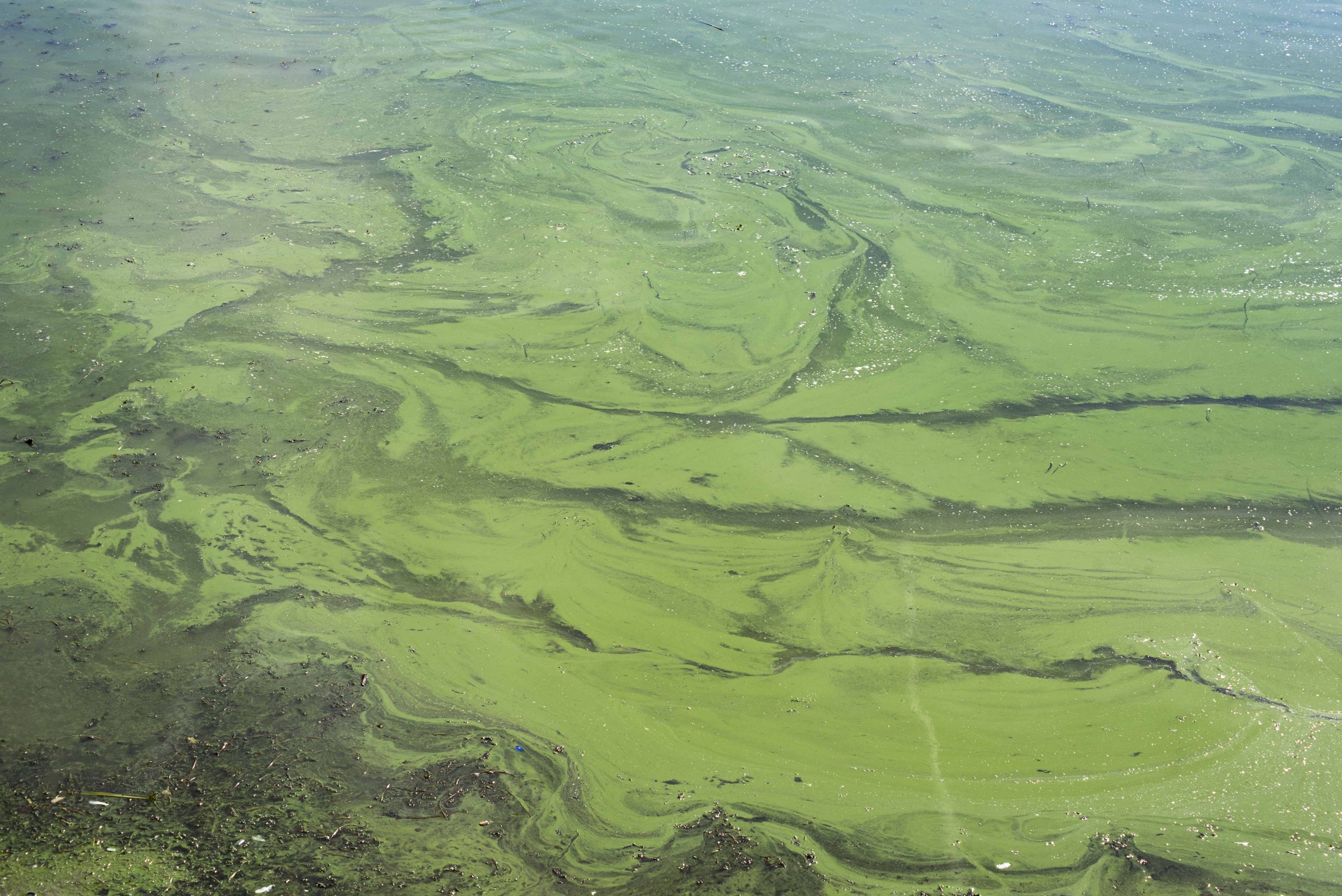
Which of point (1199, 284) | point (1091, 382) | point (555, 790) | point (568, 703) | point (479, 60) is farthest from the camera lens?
point (479, 60)

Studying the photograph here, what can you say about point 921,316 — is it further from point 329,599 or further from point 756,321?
point 329,599

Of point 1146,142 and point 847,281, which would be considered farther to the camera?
point 1146,142

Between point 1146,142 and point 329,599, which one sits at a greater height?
point 1146,142

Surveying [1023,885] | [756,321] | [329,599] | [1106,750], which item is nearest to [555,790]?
[329,599]

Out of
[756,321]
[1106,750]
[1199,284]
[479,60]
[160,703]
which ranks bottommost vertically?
[160,703]

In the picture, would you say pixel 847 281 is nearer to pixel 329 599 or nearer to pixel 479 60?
pixel 329 599

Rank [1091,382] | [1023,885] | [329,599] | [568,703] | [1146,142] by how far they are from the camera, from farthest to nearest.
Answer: [1146,142] → [1091,382] → [329,599] → [568,703] → [1023,885]

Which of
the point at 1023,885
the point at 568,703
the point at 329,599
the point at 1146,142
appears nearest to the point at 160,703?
the point at 329,599
